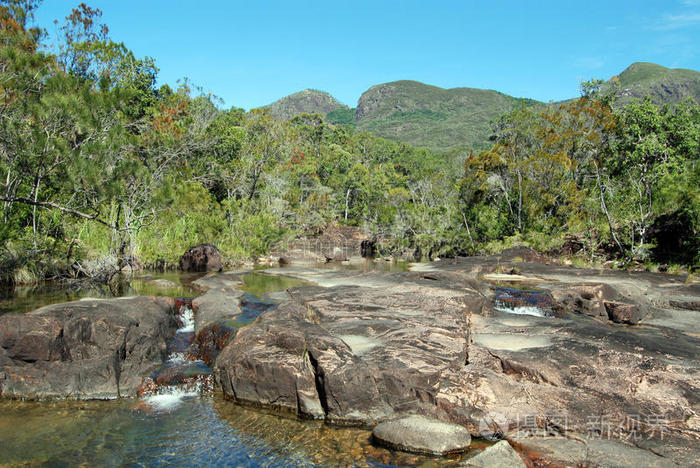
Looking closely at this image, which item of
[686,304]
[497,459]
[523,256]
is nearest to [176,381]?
[497,459]

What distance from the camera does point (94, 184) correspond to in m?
10.5


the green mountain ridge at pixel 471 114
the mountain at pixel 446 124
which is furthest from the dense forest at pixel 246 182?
the green mountain ridge at pixel 471 114

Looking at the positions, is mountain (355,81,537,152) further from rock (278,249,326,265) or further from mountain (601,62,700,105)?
rock (278,249,326,265)

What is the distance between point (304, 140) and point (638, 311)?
167 ft

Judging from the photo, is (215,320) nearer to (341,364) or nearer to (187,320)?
(187,320)

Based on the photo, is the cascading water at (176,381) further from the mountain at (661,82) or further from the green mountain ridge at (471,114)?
the mountain at (661,82)

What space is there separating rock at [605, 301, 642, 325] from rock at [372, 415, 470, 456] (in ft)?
27.1

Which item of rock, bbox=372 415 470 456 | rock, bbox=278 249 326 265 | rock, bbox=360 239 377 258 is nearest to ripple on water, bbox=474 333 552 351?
rock, bbox=372 415 470 456

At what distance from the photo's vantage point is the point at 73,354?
767 centimetres

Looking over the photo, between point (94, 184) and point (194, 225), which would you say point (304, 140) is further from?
point (94, 184)

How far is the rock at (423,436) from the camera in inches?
231

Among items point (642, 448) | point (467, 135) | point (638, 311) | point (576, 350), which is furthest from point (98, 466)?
point (467, 135)

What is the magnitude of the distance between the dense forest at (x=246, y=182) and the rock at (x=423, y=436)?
8437 millimetres

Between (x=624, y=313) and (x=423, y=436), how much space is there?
8.85 m
